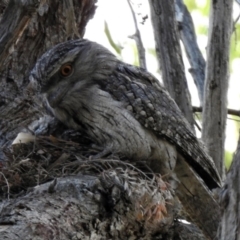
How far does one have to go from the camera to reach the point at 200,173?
3.74 metres

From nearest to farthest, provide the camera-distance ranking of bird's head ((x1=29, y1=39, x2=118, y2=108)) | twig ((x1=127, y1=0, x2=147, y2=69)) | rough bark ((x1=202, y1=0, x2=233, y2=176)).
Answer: bird's head ((x1=29, y1=39, x2=118, y2=108)), rough bark ((x1=202, y1=0, x2=233, y2=176)), twig ((x1=127, y1=0, x2=147, y2=69))

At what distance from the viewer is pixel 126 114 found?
3.52 m

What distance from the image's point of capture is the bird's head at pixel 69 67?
348 cm

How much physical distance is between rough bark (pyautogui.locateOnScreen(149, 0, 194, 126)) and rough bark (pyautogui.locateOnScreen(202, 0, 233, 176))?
0.15 m

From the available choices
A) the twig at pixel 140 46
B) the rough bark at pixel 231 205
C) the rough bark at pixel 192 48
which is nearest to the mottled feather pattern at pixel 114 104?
the twig at pixel 140 46

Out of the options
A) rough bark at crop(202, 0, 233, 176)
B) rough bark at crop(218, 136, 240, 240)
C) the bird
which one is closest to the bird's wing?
the bird

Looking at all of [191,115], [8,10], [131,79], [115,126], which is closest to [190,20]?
[191,115]

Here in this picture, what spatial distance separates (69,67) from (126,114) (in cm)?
41

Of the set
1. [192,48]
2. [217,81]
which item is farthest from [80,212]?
[192,48]

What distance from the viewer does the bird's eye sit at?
3.58 meters

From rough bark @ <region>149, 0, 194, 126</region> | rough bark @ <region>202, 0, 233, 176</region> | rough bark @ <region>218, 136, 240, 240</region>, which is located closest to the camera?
rough bark @ <region>218, 136, 240, 240</region>

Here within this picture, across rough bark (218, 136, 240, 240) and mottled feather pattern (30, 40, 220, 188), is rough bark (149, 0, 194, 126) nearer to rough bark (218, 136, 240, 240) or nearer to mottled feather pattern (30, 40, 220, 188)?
mottled feather pattern (30, 40, 220, 188)

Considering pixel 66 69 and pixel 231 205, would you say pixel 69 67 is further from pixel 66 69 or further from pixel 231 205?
pixel 231 205

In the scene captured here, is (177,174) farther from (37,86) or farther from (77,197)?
(77,197)
